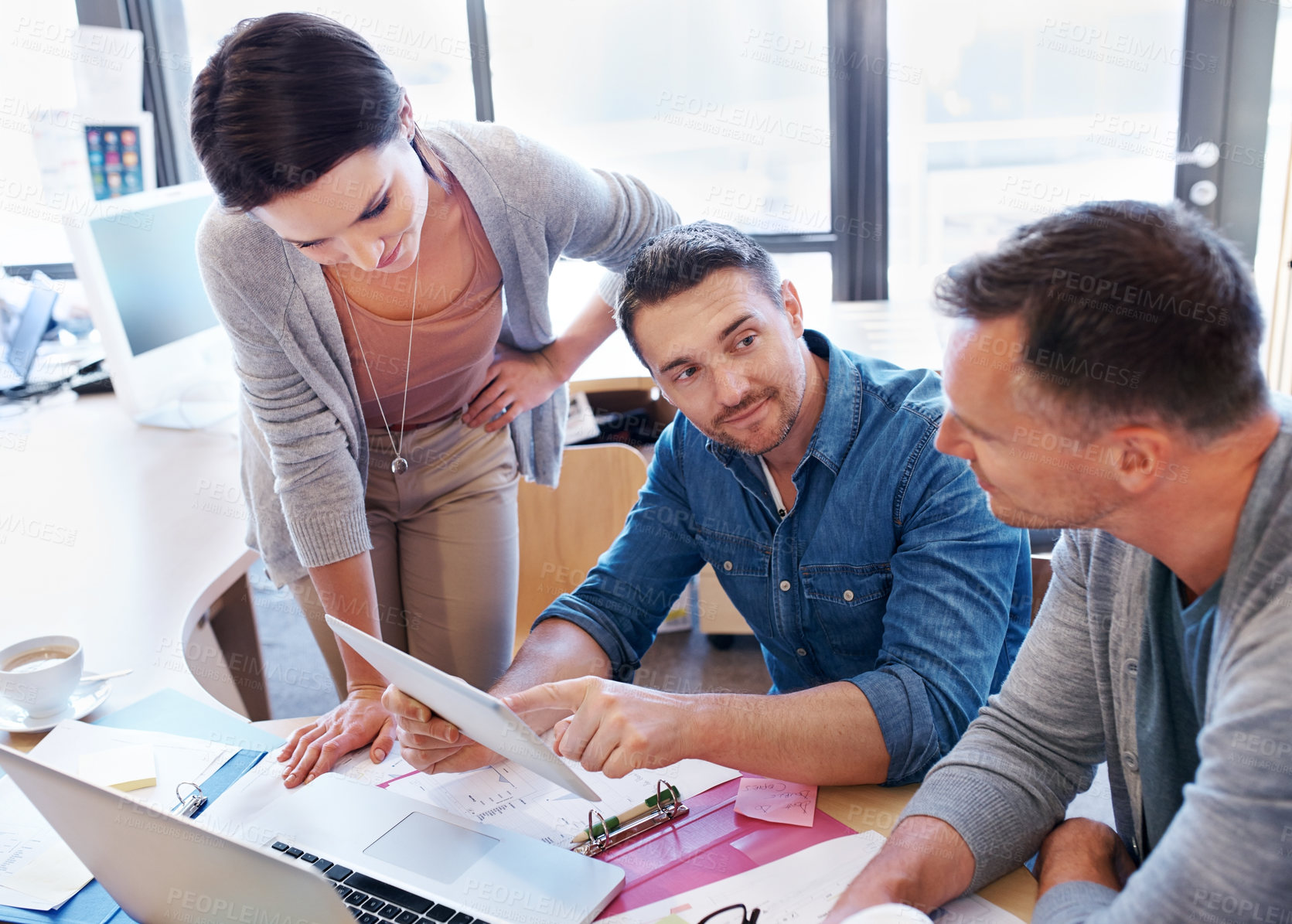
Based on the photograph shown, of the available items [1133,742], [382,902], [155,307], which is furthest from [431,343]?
[155,307]

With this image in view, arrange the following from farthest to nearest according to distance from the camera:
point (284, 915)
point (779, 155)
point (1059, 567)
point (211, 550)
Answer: point (779, 155) → point (211, 550) → point (1059, 567) → point (284, 915)

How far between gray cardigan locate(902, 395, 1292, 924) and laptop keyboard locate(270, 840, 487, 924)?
429 millimetres

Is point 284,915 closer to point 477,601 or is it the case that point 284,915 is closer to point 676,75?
point 477,601

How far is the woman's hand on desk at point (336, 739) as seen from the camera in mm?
1117

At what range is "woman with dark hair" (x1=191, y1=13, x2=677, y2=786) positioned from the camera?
110 cm

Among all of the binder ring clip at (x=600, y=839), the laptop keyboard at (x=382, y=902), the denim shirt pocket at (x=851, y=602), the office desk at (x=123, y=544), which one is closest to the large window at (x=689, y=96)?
the office desk at (x=123, y=544)

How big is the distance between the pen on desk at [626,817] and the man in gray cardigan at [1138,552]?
219 mm

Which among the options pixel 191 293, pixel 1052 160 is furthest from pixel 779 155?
pixel 191 293

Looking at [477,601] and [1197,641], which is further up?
[1197,641]

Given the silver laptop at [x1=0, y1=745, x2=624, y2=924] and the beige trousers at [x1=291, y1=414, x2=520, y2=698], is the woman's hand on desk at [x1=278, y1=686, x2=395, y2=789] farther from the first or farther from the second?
the beige trousers at [x1=291, y1=414, x2=520, y2=698]

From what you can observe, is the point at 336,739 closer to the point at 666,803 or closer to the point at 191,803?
the point at 191,803

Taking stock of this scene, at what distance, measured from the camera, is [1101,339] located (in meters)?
0.75

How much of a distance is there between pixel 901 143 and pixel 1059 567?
233 centimetres

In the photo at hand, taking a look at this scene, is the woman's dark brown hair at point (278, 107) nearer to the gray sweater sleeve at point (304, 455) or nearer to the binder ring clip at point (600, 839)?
the gray sweater sleeve at point (304, 455)
